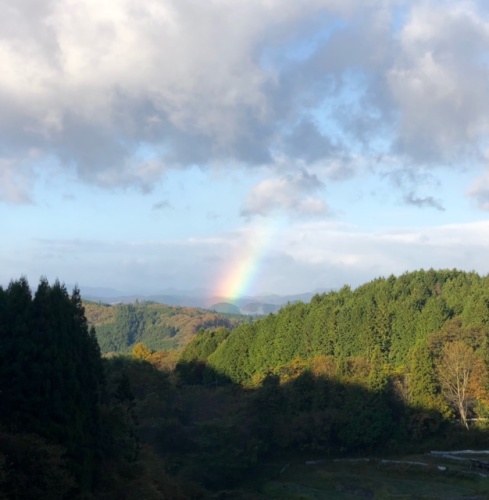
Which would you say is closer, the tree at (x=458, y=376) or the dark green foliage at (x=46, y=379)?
the dark green foliage at (x=46, y=379)

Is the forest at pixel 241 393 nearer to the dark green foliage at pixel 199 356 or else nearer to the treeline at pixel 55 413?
the treeline at pixel 55 413

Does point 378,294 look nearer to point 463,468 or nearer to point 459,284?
point 459,284

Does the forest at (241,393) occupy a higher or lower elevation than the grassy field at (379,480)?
higher

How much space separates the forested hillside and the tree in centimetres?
7519

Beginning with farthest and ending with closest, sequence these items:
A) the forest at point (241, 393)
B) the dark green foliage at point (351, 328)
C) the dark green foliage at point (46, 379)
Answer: the dark green foliage at point (351, 328) < the forest at point (241, 393) < the dark green foliage at point (46, 379)

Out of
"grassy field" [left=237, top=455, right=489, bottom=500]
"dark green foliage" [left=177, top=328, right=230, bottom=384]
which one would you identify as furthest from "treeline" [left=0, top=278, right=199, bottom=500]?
"dark green foliage" [left=177, top=328, right=230, bottom=384]

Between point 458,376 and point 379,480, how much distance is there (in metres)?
10.5

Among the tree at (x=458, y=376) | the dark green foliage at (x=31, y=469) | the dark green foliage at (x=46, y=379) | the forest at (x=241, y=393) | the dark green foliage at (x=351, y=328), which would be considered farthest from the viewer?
the dark green foliage at (x=351, y=328)

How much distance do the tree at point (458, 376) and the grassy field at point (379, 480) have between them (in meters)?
5.52

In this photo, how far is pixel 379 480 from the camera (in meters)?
26.3

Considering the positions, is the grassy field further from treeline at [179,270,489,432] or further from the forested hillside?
the forested hillside

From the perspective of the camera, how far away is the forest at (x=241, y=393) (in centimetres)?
1426

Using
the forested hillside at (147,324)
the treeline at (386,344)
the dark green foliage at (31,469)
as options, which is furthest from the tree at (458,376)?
the forested hillside at (147,324)

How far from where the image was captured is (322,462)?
3158 centimetres
